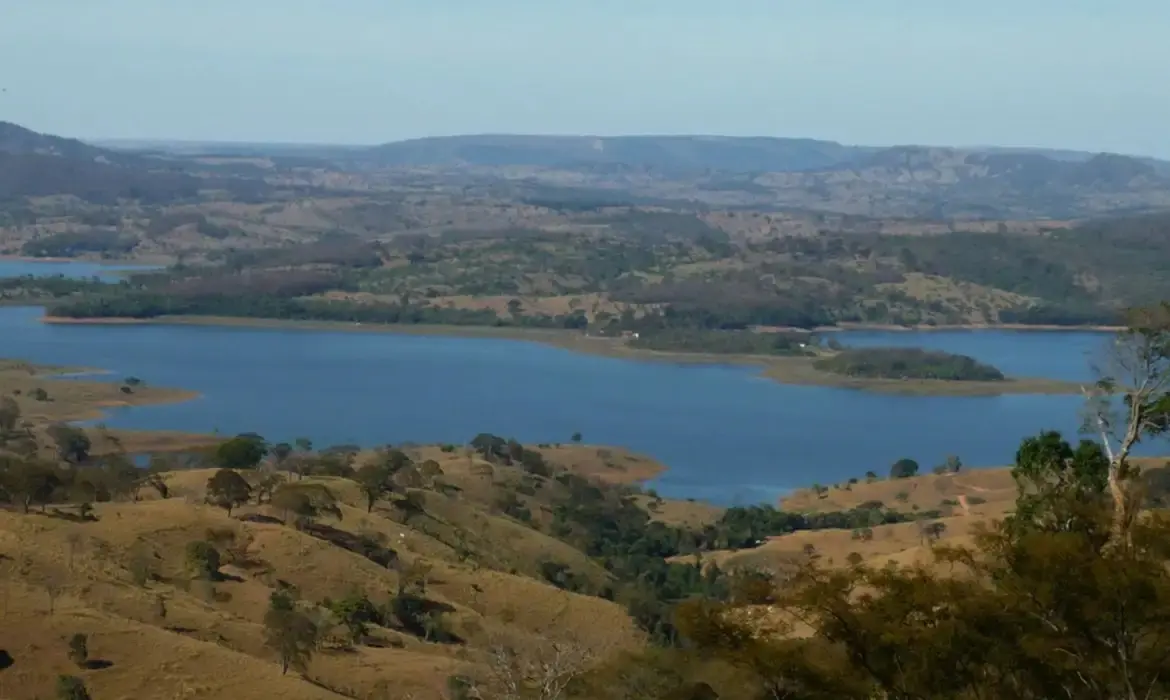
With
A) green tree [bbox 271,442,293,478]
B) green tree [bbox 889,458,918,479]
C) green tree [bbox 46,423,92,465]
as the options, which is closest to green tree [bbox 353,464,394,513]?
green tree [bbox 271,442,293,478]

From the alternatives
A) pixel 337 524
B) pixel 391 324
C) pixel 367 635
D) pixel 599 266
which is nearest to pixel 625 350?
pixel 391 324

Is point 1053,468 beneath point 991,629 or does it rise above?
beneath

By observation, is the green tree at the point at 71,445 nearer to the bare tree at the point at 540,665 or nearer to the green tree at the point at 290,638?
the bare tree at the point at 540,665

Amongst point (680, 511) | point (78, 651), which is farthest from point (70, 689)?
point (680, 511)

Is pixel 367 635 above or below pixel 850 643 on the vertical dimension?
below

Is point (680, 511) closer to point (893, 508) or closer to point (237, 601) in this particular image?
point (893, 508)

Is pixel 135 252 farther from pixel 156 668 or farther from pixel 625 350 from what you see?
pixel 156 668
